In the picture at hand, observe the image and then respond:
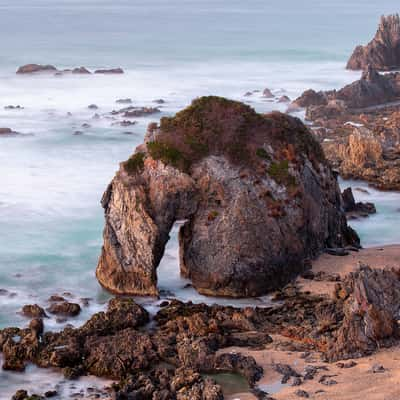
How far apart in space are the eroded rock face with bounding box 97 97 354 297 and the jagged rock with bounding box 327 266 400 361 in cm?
633

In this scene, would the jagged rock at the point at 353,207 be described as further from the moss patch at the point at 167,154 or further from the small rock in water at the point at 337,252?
the moss patch at the point at 167,154

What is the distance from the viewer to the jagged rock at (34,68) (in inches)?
4210

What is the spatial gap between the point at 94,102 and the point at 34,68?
2484 centimetres

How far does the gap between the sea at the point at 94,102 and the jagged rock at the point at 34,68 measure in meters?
1.59

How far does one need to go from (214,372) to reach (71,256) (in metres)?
14.2

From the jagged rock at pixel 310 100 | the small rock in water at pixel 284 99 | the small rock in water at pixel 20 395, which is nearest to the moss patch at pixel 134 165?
the small rock in water at pixel 20 395

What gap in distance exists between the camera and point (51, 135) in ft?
230

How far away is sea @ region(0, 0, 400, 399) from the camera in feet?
119

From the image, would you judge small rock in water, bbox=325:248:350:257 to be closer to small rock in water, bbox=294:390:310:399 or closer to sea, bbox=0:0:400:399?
sea, bbox=0:0:400:399

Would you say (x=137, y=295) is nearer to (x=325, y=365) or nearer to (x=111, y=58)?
(x=325, y=365)

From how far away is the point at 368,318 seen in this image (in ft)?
88.0

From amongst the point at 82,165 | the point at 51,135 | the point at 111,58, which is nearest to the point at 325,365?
the point at 82,165

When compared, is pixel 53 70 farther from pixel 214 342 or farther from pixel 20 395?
pixel 20 395

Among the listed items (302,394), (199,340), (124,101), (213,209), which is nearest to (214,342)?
(199,340)
